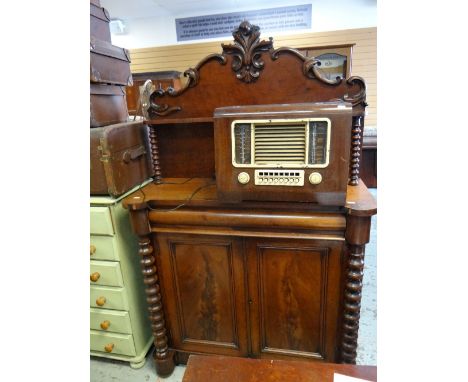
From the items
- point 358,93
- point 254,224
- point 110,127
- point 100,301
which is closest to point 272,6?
point 358,93

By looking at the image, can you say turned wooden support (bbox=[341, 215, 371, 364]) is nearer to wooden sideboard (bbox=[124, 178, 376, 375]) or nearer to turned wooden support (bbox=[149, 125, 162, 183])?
wooden sideboard (bbox=[124, 178, 376, 375])

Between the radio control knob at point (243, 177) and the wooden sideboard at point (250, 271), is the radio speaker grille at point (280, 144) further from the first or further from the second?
the wooden sideboard at point (250, 271)

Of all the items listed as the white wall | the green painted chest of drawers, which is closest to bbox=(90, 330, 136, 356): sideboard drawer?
the green painted chest of drawers

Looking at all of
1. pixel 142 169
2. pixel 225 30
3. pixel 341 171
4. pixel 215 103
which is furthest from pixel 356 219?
pixel 225 30

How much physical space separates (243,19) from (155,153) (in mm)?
3889

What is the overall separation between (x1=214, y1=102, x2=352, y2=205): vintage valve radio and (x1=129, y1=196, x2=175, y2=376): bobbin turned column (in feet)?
1.22

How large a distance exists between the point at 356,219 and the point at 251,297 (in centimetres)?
54

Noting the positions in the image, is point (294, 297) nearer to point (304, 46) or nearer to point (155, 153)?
point (155, 153)

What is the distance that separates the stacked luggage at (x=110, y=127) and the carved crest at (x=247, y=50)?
0.56 meters

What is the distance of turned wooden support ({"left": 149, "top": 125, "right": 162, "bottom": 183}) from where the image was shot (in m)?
1.30

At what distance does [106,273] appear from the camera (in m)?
1.30

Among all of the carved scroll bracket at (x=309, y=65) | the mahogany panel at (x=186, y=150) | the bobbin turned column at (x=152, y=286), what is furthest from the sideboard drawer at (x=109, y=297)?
the carved scroll bracket at (x=309, y=65)

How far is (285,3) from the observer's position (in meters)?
4.04

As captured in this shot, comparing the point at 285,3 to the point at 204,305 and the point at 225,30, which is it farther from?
the point at 204,305
